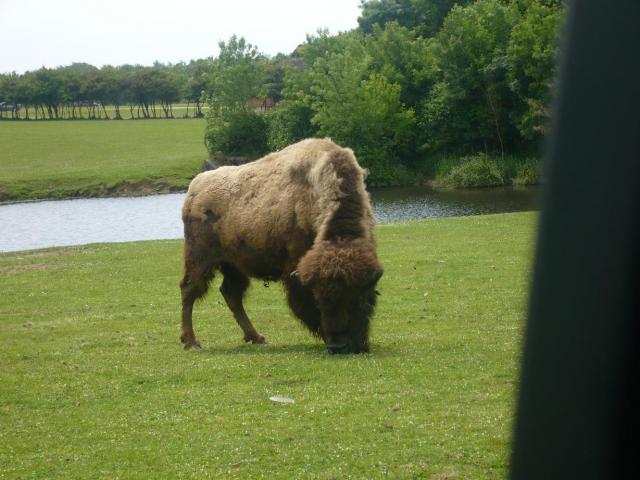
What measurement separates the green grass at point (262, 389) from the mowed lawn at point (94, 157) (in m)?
50.6

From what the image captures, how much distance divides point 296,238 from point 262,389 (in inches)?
128

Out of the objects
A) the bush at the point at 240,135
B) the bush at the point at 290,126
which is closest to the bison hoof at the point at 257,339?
the bush at the point at 290,126

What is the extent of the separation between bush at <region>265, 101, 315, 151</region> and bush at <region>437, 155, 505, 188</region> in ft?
68.4

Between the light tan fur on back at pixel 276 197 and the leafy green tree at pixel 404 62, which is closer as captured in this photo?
the light tan fur on back at pixel 276 197

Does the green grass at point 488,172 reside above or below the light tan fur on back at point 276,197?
below

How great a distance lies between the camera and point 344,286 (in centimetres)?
1166

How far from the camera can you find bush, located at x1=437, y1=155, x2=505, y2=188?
5938 centimetres

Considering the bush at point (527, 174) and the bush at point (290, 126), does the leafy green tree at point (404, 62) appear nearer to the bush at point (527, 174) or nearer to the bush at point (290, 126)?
the bush at point (290, 126)

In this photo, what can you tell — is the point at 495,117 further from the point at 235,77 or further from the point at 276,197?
the point at 276,197

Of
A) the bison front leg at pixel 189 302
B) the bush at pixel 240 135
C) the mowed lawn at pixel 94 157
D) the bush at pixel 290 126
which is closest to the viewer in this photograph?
the bison front leg at pixel 189 302

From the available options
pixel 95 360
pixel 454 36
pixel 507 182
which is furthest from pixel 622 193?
pixel 454 36

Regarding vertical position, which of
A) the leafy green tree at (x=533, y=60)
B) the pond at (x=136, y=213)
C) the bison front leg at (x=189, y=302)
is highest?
the leafy green tree at (x=533, y=60)

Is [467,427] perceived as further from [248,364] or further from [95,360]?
[95,360]

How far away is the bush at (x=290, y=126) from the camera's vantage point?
80.0 metres
